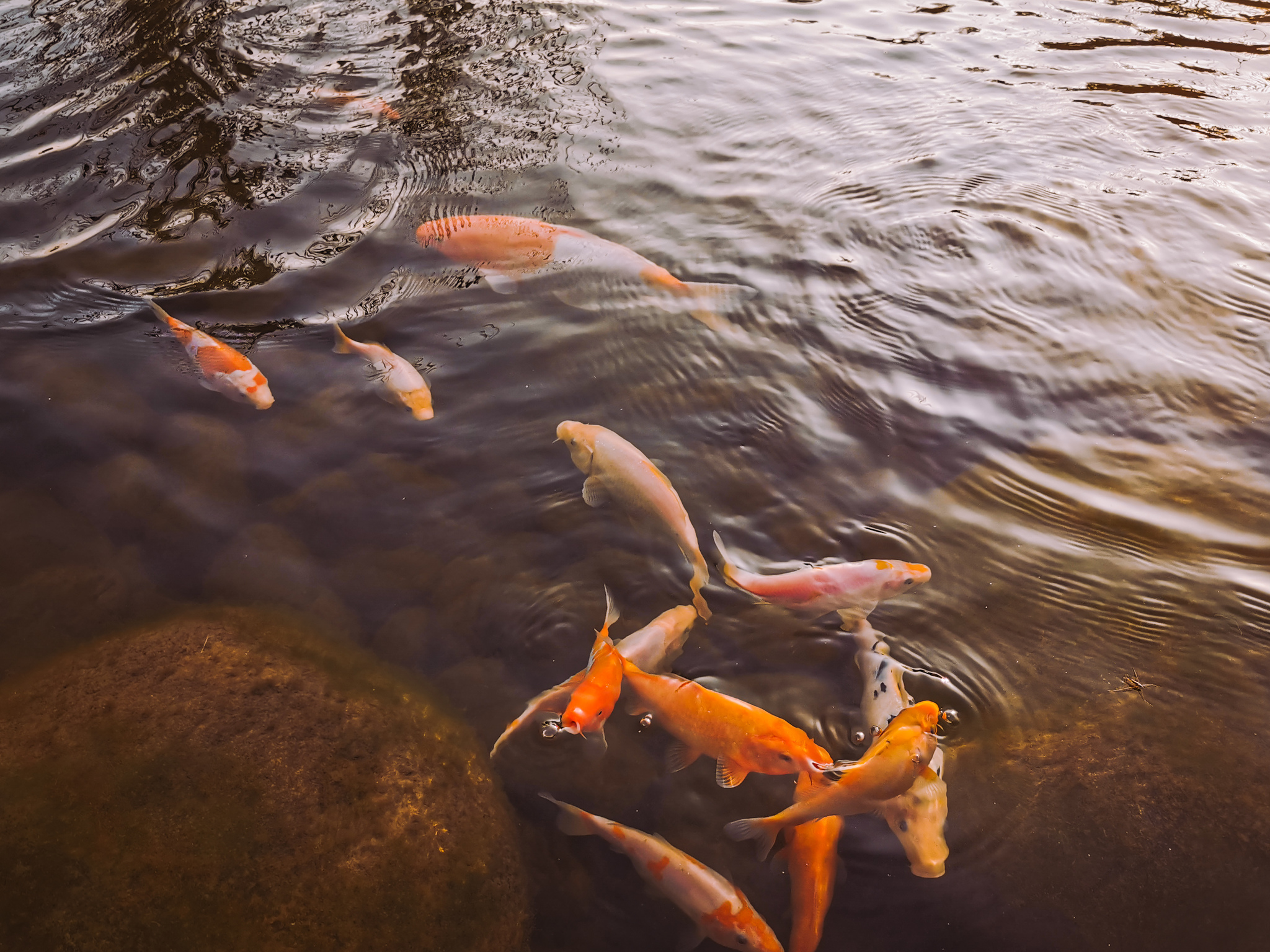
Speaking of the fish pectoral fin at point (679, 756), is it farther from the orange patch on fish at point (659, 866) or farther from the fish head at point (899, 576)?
the fish head at point (899, 576)

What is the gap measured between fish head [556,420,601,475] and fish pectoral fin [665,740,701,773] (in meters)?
1.30

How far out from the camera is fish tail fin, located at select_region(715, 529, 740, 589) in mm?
3225

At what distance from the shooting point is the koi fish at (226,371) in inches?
149

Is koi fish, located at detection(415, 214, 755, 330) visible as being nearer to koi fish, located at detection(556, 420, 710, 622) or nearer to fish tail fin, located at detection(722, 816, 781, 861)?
koi fish, located at detection(556, 420, 710, 622)

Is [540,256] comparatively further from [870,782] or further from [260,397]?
[870,782]

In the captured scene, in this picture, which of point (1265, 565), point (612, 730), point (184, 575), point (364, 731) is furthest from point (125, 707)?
point (1265, 565)

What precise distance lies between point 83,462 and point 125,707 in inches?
54.3

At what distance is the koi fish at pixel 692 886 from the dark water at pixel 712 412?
0.25ft

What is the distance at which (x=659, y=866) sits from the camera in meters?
2.46

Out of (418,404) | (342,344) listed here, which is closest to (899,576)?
(418,404)

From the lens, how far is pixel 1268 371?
14.1 feet

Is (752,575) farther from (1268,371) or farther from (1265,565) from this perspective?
(1268,371)

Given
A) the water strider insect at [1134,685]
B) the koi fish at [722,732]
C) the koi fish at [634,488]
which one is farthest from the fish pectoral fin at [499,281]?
the water strider insect at [1134,685]

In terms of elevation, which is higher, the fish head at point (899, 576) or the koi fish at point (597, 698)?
the fish head at point (899, 576)
